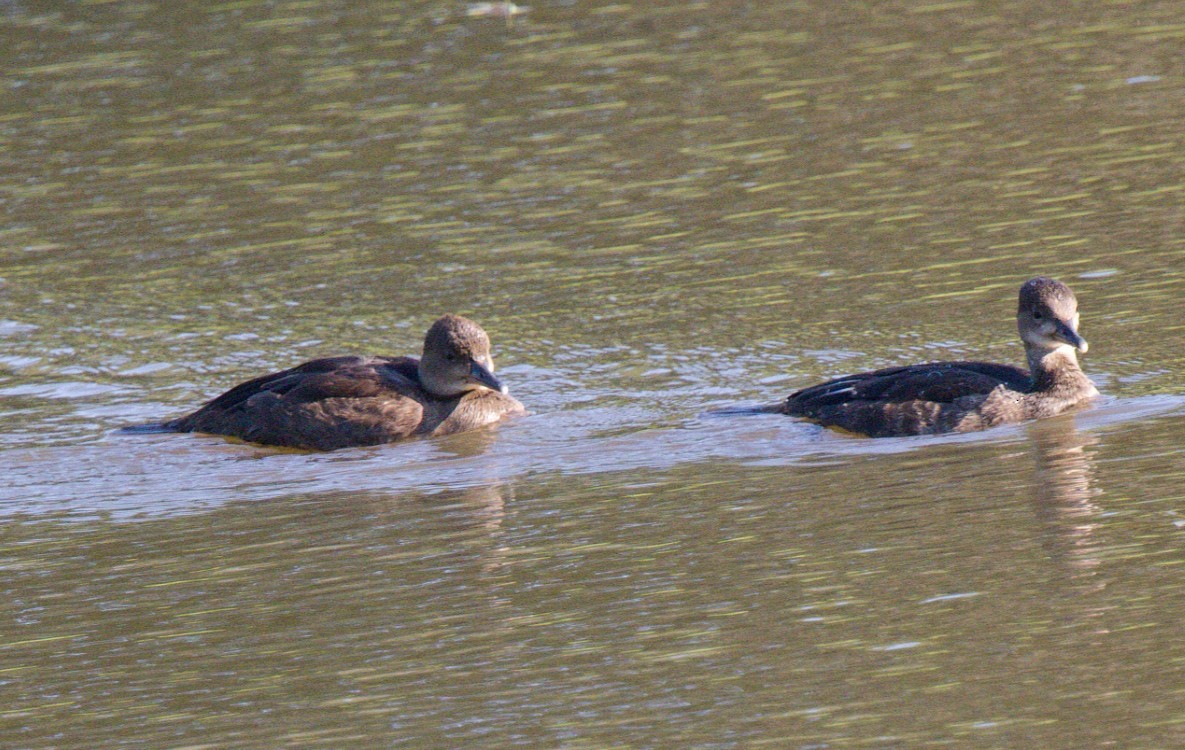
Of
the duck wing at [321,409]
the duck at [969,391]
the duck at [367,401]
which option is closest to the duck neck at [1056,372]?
the duck at [969,391]

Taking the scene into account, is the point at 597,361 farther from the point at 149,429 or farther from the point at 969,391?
the point at 149,429

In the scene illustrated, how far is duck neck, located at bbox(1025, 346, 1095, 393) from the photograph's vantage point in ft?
43.2

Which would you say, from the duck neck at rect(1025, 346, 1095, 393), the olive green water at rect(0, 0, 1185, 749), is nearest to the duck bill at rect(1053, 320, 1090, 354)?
the duck neck at rect(1025, 346, 1095, 393)

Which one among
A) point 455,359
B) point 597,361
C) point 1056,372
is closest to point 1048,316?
point 1056,372

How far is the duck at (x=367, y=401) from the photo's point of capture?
1399 cm

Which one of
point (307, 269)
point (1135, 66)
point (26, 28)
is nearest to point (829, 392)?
point (307, 269)

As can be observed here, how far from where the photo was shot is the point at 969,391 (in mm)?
12977

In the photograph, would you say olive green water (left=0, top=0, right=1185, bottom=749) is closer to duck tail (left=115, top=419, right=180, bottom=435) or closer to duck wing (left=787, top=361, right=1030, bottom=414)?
duck tail (left=115, top=419, right=180, bottom=435)

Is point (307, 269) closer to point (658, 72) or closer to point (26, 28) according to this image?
point (658, 72)

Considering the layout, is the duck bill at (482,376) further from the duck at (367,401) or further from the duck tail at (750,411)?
the duck tail at (750,411)

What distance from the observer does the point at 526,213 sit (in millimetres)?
19062

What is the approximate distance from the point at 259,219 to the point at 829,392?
849 cm

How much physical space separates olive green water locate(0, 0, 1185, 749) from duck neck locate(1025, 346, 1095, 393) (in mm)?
250

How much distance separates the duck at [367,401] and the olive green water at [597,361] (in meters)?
0.23
